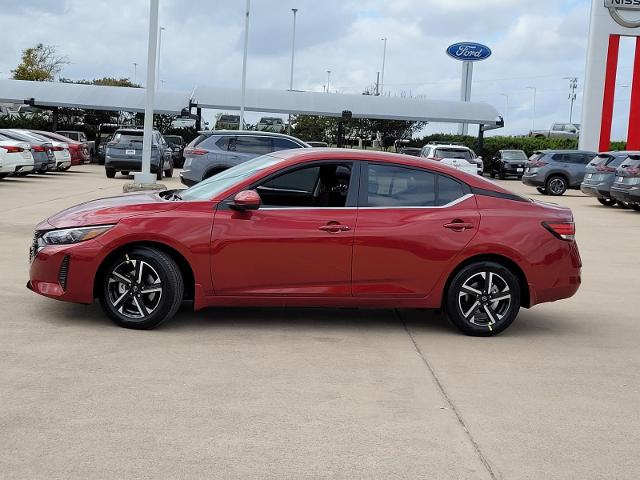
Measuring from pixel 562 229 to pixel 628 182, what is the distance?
16.5 metres

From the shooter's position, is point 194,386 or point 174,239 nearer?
point 194,386

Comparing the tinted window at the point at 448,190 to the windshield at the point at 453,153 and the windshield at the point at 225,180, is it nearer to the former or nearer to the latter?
the windshield at the point at 225,180

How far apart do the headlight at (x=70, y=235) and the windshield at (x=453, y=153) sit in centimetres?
2291

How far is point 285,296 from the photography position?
24.2 feet

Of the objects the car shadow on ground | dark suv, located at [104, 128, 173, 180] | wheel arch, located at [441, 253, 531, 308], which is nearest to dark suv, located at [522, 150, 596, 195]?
dark suv, located at [104, 128, 173, 180]

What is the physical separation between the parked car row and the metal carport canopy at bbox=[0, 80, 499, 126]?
9.72 metres

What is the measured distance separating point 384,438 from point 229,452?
2.83 feet

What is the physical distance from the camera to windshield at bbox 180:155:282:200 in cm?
758

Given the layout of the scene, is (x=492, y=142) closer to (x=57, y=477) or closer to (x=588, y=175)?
(x=588, y=175)

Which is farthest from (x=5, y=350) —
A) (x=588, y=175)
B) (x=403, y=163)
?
(x=588, y=175)

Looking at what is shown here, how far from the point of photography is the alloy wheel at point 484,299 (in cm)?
761

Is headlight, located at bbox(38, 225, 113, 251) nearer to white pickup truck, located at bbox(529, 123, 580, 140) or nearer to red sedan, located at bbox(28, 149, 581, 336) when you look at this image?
red sedan, located at bbox(28, 149, 581, 336)

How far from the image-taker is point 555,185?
31891 mm

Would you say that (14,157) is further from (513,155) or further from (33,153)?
(513,155)
